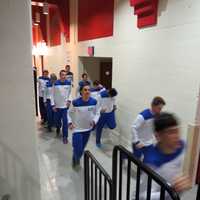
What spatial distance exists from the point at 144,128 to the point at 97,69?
466 cm

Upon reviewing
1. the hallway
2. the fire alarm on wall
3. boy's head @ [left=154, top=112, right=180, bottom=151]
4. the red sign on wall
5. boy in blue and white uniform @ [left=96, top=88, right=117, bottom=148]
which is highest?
the red sign on wall

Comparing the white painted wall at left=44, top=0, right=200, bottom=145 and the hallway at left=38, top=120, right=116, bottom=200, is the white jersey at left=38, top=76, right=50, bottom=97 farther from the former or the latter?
the white painted wall at left=44, top=0, right=200, bottom=145

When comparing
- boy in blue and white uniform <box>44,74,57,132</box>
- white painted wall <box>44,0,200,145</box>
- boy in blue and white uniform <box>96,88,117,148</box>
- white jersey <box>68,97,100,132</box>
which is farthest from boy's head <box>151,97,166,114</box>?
boy in blue and white uniform <box>44,74,57,132</box>

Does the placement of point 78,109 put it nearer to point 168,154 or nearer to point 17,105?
point 17,105

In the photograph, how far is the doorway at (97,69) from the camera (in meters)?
7.21

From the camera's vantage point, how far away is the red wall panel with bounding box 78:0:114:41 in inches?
198

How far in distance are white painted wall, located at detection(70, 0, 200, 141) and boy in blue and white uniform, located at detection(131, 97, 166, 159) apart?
453 mm

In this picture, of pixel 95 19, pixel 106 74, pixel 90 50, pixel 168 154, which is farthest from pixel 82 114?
pixel 106 74

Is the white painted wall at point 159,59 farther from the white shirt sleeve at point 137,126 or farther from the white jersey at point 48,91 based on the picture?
the white jersey at point 48,91

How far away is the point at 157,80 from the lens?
3578 mm

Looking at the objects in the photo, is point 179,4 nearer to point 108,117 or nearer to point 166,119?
point 166,119

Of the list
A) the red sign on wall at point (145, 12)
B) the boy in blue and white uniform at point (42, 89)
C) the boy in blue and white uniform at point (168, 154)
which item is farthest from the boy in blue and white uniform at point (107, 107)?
the boy in blue and white uniform at point (168, 154)

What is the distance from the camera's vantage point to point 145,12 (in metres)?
3.62

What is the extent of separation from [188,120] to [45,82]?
3982mm
